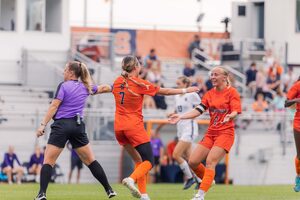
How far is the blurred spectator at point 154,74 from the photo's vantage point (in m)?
38.2

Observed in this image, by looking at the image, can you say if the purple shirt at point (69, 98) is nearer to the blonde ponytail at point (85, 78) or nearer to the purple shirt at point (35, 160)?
the blonde ponytail at point (85, 78)

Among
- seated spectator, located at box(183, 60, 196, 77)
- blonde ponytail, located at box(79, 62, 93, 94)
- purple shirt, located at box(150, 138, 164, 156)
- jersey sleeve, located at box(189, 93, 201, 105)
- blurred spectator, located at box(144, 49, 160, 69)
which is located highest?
blonde ponytail, located at box(79, 62, 93, 94)

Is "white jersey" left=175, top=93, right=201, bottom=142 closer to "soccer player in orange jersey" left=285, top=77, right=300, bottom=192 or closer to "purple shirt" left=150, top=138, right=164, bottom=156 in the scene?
"soccer player in orange jersey" left=285, top=77, right=300, bottom=192

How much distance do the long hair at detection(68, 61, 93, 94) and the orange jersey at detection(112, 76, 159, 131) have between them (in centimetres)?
41

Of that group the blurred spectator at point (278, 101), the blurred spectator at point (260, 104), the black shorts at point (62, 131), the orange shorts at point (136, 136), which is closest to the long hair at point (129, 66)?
the orange shorts at point (136, 136)

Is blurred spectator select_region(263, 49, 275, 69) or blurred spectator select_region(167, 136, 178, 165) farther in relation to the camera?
blurred spectator select_region(263, 49, 275, 69)

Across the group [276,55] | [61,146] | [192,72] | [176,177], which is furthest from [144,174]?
[276,55]

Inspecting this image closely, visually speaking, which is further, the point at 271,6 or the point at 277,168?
the point at 271,6

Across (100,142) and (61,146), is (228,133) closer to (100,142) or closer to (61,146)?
(61,146)

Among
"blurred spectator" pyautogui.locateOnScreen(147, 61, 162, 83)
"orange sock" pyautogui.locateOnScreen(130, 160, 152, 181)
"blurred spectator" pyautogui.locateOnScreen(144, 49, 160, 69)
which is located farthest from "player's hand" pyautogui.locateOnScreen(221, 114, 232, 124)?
"blurred spectator" pyautogui.locateOnScreen(144, 49, 160, 69)

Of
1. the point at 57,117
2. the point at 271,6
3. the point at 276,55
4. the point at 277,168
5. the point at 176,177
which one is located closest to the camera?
the point at 57,117

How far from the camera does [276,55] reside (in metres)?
44.4

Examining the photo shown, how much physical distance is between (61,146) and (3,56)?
2298 cm

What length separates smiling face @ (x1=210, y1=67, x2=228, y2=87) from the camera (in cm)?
1820
